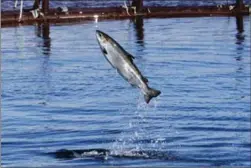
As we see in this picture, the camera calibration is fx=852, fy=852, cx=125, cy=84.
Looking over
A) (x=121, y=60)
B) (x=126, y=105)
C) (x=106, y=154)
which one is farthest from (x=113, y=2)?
(x=121, y=60)

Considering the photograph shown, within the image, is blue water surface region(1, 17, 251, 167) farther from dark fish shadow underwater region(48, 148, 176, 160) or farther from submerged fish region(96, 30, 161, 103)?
submerged fish region(96, 30, 161, 103)

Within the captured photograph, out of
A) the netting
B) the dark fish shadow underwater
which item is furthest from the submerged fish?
the netting

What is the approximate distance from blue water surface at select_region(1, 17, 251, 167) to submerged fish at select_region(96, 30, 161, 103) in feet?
6.30

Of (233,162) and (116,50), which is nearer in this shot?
(116,50)

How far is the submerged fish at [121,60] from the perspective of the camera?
864 centimetres

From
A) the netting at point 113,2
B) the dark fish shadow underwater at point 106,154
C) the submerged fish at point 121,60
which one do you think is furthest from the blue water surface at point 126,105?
the netting at point 113,2

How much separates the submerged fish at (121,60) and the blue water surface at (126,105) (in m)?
1.92

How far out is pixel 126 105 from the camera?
15773mm

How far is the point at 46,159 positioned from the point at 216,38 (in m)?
17.5

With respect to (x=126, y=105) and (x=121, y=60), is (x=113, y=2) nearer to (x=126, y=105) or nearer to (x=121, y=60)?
(x=126, y=105)

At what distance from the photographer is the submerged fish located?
8641 millimetres

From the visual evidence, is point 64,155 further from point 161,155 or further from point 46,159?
point 161,155

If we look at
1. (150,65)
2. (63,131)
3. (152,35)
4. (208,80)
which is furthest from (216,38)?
(63,131)

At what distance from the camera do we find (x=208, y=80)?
1867 centimetres
